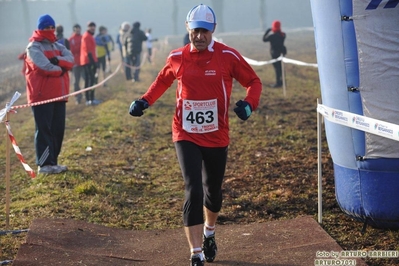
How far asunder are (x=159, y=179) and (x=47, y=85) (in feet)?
6.55

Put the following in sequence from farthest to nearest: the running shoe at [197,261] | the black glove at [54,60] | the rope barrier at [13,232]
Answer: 1. the black glove at [54,60]
2. the rope barrier at [13,232]
3. the running shoe at [197,261]

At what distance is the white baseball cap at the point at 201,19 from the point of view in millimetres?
5547

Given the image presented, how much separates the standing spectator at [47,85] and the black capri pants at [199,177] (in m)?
4.10

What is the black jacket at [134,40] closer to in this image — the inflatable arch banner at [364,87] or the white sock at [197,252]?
the inflatable arch banner at [364,87]

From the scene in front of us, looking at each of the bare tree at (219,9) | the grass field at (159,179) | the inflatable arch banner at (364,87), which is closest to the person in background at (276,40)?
the grass field at (159,179)

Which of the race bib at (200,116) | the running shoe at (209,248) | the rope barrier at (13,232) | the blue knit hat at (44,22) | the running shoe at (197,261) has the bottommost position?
the rope barrier at (13,232)

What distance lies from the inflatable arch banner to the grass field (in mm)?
368

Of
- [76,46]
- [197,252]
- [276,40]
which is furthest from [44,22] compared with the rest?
[276,40]

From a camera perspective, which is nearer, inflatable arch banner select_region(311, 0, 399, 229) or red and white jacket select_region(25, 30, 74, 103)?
inflatable arch banner select_region(311, 0, 399, 229)

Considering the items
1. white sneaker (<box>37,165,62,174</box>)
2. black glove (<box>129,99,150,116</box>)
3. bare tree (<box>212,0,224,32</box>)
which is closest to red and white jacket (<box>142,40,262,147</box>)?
black glove (<box>129,99,150,116</box>)

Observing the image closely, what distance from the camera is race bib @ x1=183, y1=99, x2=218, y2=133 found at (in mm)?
5637

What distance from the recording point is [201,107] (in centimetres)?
562

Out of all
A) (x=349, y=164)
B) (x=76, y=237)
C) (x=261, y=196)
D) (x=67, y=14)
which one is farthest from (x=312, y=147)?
(x=67, y=14)

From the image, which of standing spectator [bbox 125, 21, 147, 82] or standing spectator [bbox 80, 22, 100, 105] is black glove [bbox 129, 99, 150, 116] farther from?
standing spectator [bbox 125, 21, 147, 82]
